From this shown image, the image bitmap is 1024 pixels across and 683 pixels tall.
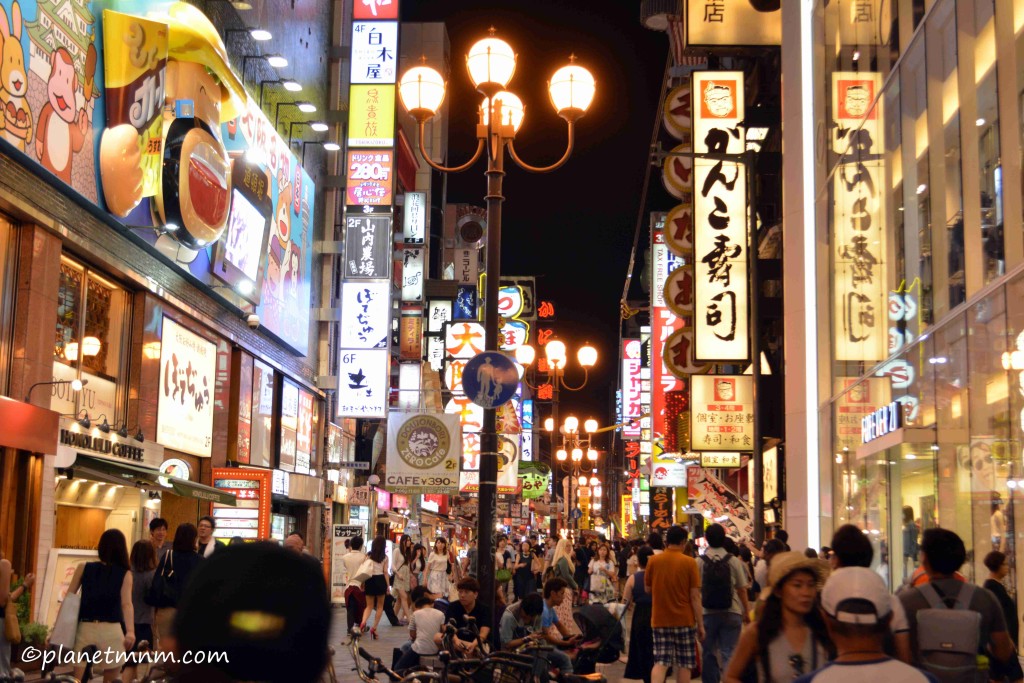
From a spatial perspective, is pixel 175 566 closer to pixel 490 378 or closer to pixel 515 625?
pixel 515 625

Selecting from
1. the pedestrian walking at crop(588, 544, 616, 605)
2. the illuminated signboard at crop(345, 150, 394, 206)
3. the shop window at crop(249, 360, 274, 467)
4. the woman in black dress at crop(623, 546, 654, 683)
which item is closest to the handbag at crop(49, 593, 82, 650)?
the woman in black dress at crop(623, 546, 654, 683)

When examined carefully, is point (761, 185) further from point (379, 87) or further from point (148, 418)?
point (148, 418)

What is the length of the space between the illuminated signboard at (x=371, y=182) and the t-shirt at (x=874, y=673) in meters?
31.0

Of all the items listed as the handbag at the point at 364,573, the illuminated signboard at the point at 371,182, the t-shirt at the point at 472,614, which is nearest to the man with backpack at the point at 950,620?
the t-shirt at the point at 472,614

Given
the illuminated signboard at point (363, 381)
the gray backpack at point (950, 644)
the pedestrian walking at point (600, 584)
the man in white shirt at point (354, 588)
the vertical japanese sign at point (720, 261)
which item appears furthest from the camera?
the illuminated signboard at point (363, 381)

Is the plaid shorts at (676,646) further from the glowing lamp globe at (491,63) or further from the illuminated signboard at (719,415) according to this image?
the illuminated signboard at (719,415)

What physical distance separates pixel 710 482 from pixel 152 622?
1437 cm

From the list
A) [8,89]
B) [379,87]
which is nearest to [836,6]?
[8,89]

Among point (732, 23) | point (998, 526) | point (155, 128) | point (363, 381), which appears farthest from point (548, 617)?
point (363, 381)

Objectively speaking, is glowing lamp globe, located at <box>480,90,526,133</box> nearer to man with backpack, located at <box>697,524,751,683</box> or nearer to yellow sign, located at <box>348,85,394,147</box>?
man with backpack, located at <box>697,524,751,683</box>

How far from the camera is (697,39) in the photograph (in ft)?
87.7

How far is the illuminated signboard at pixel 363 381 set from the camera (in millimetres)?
34938

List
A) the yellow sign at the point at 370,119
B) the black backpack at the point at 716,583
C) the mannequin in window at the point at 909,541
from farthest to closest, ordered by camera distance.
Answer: the yellow sign at the point at 370,119 → the mannequin in window at the point at 909,541 → the black backpack at the point at 716,583

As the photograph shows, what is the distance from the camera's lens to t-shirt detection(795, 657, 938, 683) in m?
4.30
